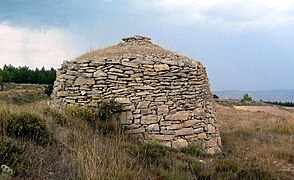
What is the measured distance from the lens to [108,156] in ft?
18.2

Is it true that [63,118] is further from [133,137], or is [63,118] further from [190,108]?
[190,108]

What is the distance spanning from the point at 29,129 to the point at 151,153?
2321 millimetres

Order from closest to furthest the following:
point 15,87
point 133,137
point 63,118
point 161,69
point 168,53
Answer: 1. point 63,118
2. point 133,137
3. point 161,69
4. point 168,53
5. point 15,87

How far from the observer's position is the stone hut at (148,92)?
9.34 metres

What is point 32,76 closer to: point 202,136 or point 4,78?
point 4,78

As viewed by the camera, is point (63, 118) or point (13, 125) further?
point (63, 118)

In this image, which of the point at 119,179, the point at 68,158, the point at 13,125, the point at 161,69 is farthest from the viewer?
the point at 161,69

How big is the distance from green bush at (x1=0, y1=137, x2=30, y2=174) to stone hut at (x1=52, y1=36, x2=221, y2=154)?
4761 millimetres

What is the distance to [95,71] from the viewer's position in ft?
31.9

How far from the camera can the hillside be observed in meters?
4.61

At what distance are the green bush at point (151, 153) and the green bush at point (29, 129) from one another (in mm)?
1719

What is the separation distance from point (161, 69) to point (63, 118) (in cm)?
293

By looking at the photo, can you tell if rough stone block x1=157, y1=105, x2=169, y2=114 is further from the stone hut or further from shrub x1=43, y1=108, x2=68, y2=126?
shrub x1=43, y1=108, x2=68, y2=126

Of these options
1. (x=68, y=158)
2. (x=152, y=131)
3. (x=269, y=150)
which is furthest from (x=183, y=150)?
(x=68, y=158)
